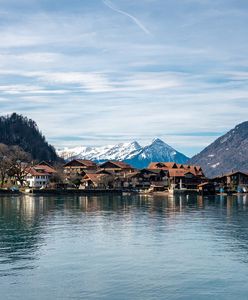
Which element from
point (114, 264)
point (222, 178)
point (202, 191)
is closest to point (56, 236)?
point (114, 264)

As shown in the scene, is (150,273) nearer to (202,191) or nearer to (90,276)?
(90,276)

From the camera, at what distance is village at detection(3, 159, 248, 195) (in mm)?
135238

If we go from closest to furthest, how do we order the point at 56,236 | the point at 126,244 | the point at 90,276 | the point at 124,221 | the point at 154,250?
the point at 90,276, the point at 154,250, the point at 126,244, the point at 56,236, the point at 124,221

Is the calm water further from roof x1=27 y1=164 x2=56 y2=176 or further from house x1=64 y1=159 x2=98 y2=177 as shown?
house x1=64 y1=159 x2=98 y2=177

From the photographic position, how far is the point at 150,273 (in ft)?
86.2

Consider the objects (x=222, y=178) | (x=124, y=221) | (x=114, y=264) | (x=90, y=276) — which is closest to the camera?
(x=90, y=276)

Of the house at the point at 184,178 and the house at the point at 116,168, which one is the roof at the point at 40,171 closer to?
the house at the point at 116,168

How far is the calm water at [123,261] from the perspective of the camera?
2300cm

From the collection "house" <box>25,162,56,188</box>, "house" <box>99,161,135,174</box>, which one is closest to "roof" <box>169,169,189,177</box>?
"house" <box>99,161,135,174</box>

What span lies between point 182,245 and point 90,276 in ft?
36.2

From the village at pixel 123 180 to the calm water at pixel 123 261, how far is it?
255ft

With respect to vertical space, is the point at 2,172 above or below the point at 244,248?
above

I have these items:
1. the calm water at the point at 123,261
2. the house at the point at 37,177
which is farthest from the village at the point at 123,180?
the calm water at the point at 123,261

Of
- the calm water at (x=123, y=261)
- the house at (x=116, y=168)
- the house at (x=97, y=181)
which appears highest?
the house at (x=116, y=168)
